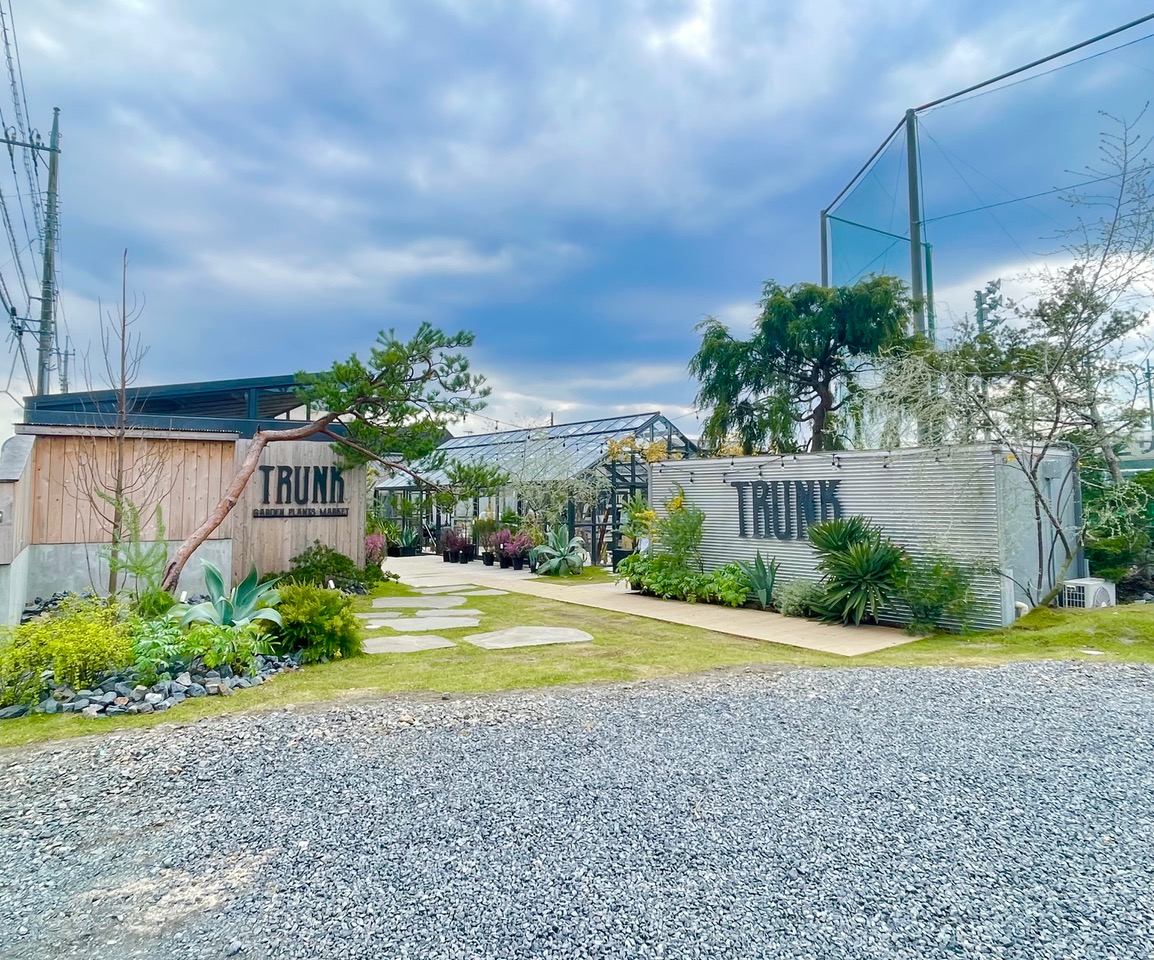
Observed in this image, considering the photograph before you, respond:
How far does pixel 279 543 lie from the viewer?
34.2ft

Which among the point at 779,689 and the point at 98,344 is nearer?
the point at 779,689

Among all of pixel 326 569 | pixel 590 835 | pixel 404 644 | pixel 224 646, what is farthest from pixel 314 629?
pixel 326 569

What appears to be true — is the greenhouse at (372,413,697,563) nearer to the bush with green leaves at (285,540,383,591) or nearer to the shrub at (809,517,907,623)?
the bush with green leaves at (285,540,383,591)

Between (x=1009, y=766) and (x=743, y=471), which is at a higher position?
(x=743, y=471)

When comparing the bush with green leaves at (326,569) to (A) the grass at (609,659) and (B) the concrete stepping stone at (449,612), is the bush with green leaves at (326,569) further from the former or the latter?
(A) the grass at (609,659)

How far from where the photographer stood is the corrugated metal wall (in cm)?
723

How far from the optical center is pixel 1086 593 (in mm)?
8180

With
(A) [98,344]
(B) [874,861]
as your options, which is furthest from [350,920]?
(A) [98,344]

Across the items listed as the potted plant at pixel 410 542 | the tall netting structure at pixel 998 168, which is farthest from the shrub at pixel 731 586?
the potted plant at pixel 410 542

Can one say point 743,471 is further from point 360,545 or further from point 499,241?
point 360,545

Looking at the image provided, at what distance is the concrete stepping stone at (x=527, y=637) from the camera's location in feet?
21.7

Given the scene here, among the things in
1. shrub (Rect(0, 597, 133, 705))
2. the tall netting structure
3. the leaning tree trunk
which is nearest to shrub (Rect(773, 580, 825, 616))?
the tall netting structure

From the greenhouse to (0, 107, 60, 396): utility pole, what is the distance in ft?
25.7

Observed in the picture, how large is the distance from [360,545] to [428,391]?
315cm
